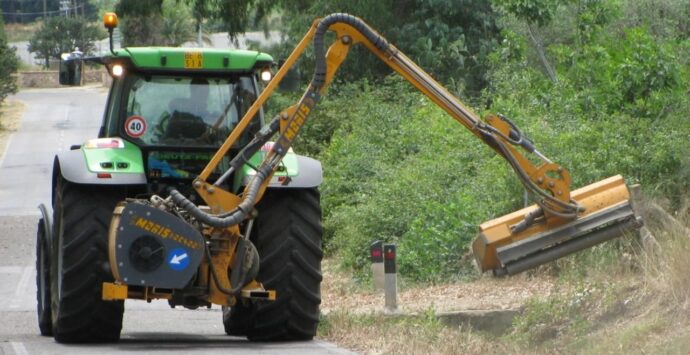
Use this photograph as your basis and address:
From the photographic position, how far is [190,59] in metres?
12.4

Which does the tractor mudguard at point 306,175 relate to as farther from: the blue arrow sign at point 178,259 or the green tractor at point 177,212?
the blue arrow sign at point 178,259

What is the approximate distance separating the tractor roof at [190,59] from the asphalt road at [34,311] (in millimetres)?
2607

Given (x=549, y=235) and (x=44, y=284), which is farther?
(x=44, y=284)

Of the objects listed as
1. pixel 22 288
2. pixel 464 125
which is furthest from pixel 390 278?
pixel 22 288

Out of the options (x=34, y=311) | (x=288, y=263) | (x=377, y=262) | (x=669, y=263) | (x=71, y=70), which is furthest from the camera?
(x=34, y=311)

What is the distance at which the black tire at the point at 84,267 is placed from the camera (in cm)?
1149

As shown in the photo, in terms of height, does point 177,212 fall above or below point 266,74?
below

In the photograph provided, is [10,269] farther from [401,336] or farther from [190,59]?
[401,336]

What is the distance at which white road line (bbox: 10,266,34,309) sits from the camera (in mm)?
17219

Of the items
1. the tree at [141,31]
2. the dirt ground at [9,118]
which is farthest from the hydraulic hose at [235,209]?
the tree at [141,31]

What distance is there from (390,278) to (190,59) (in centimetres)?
341

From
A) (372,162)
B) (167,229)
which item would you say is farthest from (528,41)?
(167,229)

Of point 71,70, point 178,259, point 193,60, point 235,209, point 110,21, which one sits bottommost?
point 178,259

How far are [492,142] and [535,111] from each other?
400 inches
